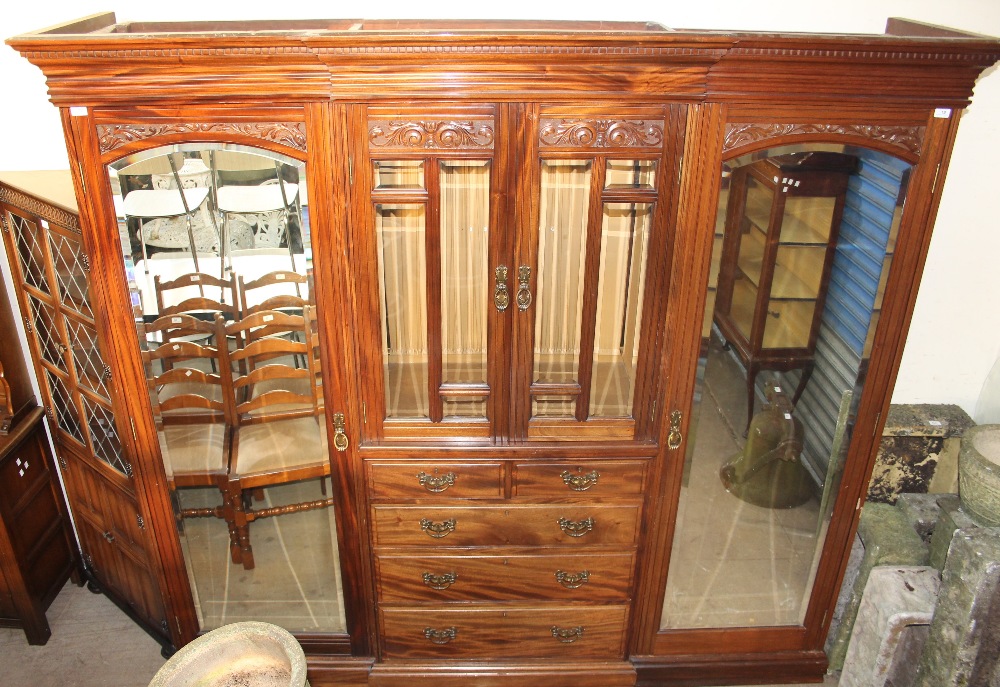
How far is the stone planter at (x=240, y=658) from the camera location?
1.96 meters

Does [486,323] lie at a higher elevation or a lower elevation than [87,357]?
higher

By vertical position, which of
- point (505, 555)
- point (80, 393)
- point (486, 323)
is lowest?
point (505, 555)

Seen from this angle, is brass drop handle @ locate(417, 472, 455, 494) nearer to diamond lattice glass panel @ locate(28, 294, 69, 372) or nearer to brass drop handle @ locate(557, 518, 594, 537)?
brass drop handle @ locate(557, 518, 594, 537)

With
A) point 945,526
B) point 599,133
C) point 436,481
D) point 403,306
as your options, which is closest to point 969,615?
point 945,526

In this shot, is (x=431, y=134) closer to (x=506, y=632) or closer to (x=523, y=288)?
(x=523, y=288)

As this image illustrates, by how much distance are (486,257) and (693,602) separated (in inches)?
51.2

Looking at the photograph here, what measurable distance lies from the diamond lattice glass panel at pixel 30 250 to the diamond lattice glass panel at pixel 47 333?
7 centimetres

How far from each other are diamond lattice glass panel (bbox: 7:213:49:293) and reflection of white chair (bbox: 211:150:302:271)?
0.66 metres

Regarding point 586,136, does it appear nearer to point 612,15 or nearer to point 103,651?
point 612,15

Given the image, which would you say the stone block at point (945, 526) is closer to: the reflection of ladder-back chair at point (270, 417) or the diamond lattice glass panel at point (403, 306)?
the diamond lattice glass panel at point (403, 306)

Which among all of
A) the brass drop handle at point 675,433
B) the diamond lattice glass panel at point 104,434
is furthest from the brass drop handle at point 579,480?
the diamond lattice glass panel at point 104,434

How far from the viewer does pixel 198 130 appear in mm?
1914

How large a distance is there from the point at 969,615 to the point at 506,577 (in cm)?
123

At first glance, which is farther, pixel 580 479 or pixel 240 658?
pixel 580 479
